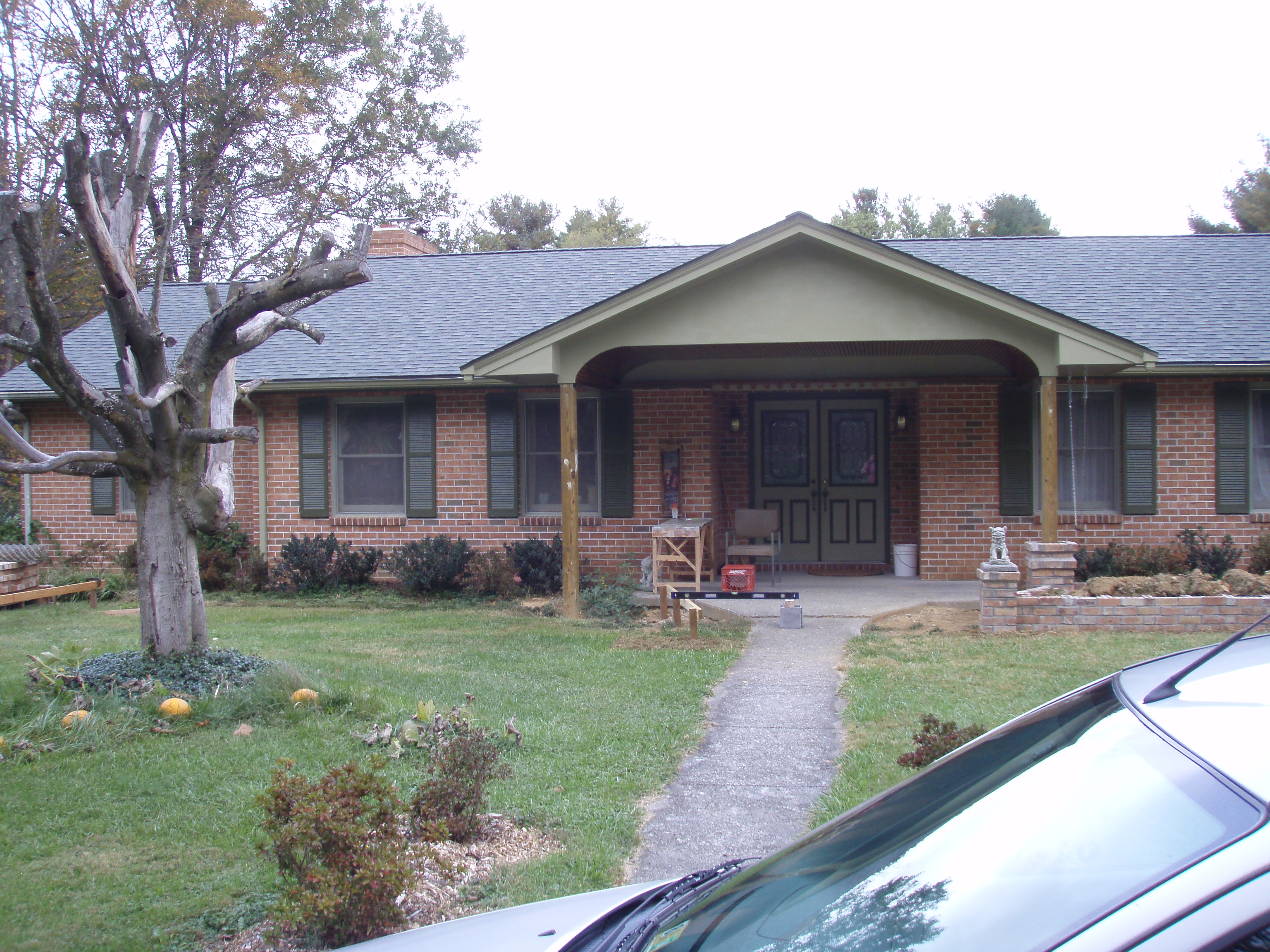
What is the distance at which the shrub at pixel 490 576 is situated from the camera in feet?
42.0

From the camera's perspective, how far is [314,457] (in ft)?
45.3

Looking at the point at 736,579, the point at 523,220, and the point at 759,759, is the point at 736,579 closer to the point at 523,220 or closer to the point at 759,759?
the point at 759,759

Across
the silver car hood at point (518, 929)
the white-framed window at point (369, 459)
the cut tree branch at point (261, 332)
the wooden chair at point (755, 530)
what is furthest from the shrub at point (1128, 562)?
the silver car hood at point (518, 929)

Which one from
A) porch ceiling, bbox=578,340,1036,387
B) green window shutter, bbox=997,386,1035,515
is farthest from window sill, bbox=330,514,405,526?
green window shutter, bbox=997,386,1035,515

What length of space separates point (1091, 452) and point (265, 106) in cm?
2166

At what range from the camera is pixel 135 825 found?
4.74 m

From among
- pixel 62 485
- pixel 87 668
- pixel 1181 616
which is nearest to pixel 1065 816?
pixel 87 668

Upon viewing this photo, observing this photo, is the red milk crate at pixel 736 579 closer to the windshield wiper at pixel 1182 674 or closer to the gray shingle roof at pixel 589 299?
the gray shingle roof at pixel 589 299

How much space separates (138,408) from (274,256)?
74.7 ft

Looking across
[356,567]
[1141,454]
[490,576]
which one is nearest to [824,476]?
[1141,454]

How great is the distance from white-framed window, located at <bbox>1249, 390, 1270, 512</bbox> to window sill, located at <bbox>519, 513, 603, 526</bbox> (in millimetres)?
7887

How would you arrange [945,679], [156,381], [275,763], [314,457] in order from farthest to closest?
[314,457]
[945,679]
[156,381]
[275,763]

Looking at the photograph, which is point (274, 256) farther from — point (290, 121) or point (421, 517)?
point (421, 517)

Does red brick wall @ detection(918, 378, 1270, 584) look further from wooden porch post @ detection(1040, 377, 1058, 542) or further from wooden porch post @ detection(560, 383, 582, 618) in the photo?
wooden porch post @ detection(560, 383, 582, 618)
